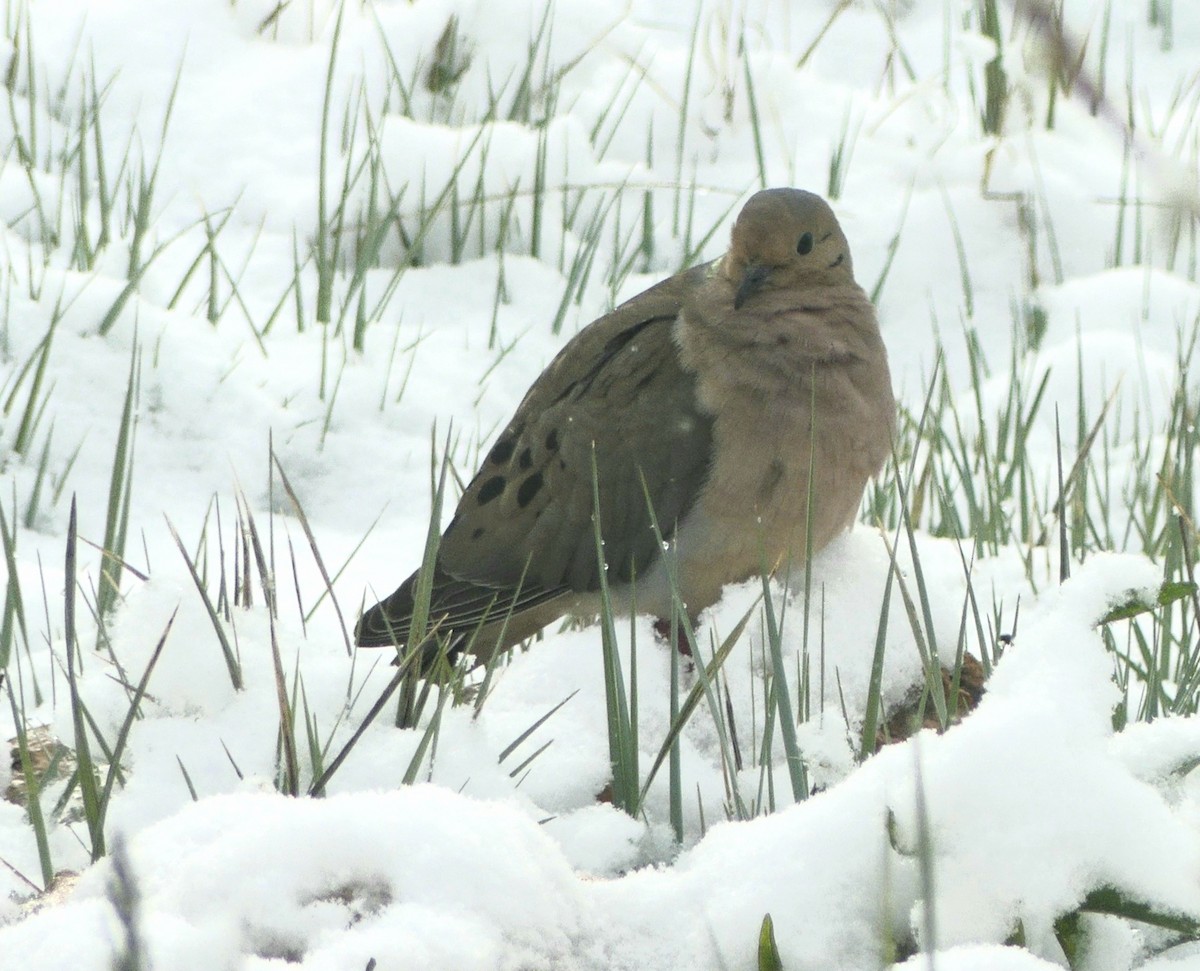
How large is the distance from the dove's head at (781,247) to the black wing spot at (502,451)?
0.63 meters

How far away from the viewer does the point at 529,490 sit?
3760 mm

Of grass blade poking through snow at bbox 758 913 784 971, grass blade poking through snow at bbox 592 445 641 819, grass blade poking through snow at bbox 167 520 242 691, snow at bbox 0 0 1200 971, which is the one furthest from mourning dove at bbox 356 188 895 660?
grass blade poking through snow at bbox 758 913 784 971

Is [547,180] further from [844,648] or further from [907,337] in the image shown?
[844,648]

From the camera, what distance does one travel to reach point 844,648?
2701 millimetres

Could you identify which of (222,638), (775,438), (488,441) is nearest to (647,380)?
(775,438)

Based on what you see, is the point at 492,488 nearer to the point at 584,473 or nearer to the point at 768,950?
the point at 584,473

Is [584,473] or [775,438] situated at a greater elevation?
[775,438]

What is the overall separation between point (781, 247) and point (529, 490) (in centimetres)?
78

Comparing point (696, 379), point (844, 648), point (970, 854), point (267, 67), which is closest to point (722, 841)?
point (970, 854)

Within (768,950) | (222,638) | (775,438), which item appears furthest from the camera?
(775,438)

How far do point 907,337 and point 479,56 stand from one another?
6.20ft

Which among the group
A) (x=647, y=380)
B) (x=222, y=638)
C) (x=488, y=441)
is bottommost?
(x=488, y=441)

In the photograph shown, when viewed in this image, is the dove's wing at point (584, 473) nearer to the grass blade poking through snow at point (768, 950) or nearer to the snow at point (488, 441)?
the snow at point (488, 441)

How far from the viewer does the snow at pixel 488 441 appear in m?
1.40
